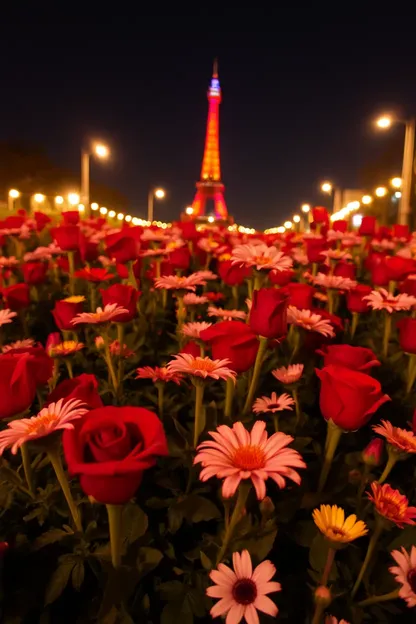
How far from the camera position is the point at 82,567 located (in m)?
1.35

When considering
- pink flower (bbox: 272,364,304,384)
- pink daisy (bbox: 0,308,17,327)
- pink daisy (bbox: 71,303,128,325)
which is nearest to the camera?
pink flower (bbox: 272,364,304,384)

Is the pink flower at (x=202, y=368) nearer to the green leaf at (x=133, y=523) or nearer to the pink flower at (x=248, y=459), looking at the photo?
the pink flower at (x=248, y=459)

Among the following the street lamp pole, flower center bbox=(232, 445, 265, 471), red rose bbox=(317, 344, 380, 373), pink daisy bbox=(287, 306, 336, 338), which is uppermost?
the street lamp pole

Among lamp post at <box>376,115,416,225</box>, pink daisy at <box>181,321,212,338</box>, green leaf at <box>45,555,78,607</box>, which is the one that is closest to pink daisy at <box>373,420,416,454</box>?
pink daisy at <box>181,321,212,338</box>

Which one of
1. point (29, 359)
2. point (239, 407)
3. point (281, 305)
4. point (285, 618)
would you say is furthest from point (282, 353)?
point (29, 359)

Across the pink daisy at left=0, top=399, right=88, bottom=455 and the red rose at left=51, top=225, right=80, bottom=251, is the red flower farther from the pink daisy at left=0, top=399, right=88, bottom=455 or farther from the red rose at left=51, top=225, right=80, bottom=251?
the pink daisy at left=0, top=399, right=88, bottom=455

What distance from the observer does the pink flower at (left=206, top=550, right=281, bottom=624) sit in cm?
111

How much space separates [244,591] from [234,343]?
776mm

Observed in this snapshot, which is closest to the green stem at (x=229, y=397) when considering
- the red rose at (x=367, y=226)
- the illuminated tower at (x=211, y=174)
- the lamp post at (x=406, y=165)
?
the red rose at (x=367, y=226)

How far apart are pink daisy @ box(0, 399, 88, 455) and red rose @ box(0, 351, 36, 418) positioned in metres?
0.08

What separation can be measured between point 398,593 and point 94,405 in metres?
1.02

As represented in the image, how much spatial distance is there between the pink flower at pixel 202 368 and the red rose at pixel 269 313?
0.20 meters

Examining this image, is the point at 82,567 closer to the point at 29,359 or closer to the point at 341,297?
the point at 29,359

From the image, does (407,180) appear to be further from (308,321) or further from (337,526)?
(337,526)
